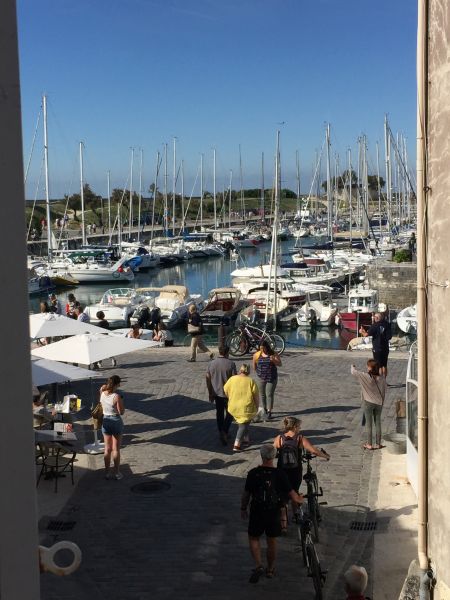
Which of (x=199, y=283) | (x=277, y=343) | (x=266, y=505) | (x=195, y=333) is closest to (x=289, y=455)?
(x=266, y=505)

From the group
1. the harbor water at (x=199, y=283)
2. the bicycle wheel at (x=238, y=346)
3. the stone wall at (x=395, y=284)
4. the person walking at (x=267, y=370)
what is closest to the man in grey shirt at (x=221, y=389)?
the person walking at (x=267, y=370)

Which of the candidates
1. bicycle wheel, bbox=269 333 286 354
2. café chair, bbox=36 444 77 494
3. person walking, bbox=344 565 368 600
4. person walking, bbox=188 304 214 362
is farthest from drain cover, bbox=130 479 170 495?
bicycle wheel, bbox=269 333 286 354

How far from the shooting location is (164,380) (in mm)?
17672

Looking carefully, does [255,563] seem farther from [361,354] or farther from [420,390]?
[361,354]

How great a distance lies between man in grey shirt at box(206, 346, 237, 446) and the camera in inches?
488

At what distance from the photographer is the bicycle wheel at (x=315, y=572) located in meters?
7.16

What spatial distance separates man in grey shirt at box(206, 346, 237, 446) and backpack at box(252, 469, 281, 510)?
4.66m

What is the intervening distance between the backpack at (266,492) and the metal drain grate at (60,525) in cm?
269

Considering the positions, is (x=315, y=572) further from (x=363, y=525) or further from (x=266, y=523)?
(x=363, y=525)

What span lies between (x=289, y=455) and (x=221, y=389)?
3783 mm

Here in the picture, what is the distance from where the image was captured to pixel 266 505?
769 cm

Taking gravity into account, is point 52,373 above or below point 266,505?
above

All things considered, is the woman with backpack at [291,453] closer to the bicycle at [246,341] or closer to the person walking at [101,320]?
the bicycle at [246,341]

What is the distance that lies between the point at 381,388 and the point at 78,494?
476cm
